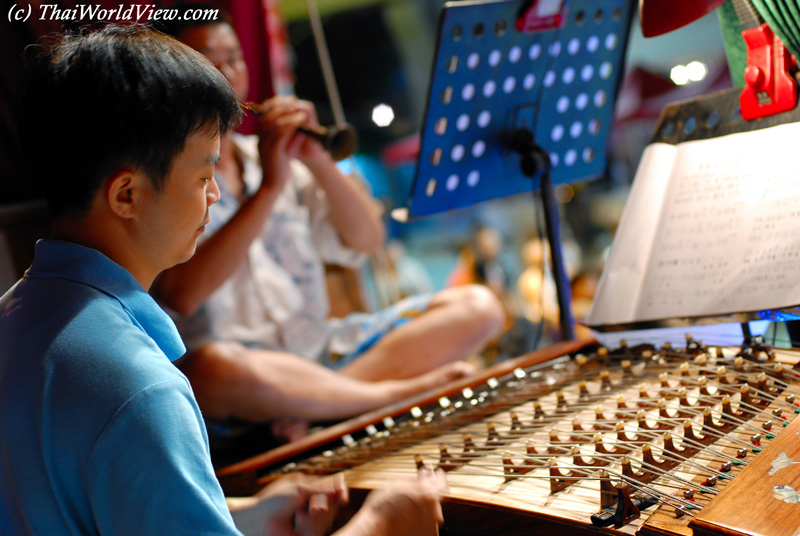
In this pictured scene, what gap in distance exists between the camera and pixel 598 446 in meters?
0.93

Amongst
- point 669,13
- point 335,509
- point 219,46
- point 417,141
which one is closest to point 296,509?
point 335,509

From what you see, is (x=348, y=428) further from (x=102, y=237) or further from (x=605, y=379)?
(x=102, y=237)

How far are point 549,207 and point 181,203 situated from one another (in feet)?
3.97

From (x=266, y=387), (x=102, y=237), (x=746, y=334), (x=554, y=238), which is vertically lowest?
(x=266, y=387)

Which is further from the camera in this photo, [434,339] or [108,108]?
[434,339]

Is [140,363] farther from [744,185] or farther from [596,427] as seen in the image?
[744,185]

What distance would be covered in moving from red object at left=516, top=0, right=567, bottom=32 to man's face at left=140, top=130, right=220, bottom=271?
3.32 feet

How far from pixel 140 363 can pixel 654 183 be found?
1105 millimetres

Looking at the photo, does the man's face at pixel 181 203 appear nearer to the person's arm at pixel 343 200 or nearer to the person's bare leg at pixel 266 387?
the person's bare leg at pixel 266 387

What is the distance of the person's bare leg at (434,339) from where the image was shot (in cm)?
205

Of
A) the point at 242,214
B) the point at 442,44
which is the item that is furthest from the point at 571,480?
the point at 242,214

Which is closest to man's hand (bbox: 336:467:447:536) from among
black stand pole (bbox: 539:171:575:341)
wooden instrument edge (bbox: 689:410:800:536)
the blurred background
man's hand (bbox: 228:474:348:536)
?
man's hand (bbox: 228:474:348:536)

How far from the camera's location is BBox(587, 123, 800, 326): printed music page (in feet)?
3.77

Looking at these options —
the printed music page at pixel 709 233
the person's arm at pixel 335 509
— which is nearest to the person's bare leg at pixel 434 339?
the printed music page at pixel 709 233
